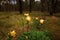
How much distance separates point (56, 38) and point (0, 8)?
28.2 ft

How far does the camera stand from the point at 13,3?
13008mm

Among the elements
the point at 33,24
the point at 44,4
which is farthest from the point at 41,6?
the point at 33,24

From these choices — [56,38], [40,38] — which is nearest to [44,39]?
[40,38]

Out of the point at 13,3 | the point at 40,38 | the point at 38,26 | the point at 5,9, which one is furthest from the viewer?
the point at 13,3

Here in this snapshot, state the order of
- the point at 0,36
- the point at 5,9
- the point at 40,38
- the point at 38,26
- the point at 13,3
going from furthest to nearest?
the point at 13,3 < the point at 5,9 < the point at 38,26 < the point at 0,36 < the point at 40,38

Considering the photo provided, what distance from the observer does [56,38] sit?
421 cm

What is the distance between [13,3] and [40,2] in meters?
2.00

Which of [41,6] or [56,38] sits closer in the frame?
[56,38]

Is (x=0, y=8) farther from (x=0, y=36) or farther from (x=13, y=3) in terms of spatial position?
(x=0, y=36)

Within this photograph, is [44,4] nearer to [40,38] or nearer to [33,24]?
[33,24]

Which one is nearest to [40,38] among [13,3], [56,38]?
[56,38]

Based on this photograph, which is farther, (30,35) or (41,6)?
(41,6)

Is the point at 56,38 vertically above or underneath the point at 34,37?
underneath

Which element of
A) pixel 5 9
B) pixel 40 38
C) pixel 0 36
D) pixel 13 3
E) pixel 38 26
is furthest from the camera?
pixel 13 3
